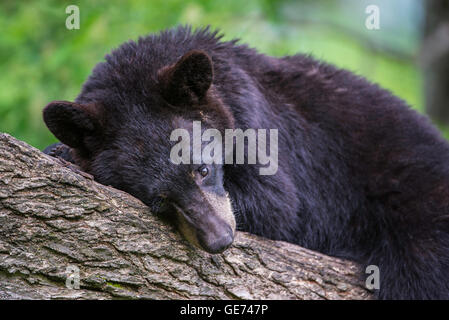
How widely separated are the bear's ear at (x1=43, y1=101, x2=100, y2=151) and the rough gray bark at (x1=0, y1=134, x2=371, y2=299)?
0.46 m

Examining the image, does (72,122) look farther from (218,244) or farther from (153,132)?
(218,244)

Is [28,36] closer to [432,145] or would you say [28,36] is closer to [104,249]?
[104,249]

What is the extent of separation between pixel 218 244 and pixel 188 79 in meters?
1.29

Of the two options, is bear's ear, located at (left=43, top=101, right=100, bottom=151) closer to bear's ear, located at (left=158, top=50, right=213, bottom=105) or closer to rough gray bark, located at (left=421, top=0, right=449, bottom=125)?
bear's ear, located at (left=158, top=50, right=213, bottom=105)

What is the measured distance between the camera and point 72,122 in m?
4.07

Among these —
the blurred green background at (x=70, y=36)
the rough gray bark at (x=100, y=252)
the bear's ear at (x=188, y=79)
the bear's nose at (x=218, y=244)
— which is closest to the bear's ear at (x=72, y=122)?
the rough gray bark at (x=100, y=252)

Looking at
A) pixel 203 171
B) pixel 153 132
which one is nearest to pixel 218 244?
pixel 203 171

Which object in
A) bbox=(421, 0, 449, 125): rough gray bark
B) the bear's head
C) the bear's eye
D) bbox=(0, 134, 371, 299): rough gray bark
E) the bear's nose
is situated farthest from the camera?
bbox=(421, 0, 449, 125): rough gray bark

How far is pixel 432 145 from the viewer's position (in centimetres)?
512

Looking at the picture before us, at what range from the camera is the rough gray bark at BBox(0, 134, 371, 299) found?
3424mm

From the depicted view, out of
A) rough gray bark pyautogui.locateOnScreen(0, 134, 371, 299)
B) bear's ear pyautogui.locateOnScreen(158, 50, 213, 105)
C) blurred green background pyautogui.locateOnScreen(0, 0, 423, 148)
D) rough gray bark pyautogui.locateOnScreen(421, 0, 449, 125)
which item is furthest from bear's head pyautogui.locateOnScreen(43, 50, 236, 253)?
rough gray bark pyautogui.locateOnScreen(421, 0, 449, 125)
